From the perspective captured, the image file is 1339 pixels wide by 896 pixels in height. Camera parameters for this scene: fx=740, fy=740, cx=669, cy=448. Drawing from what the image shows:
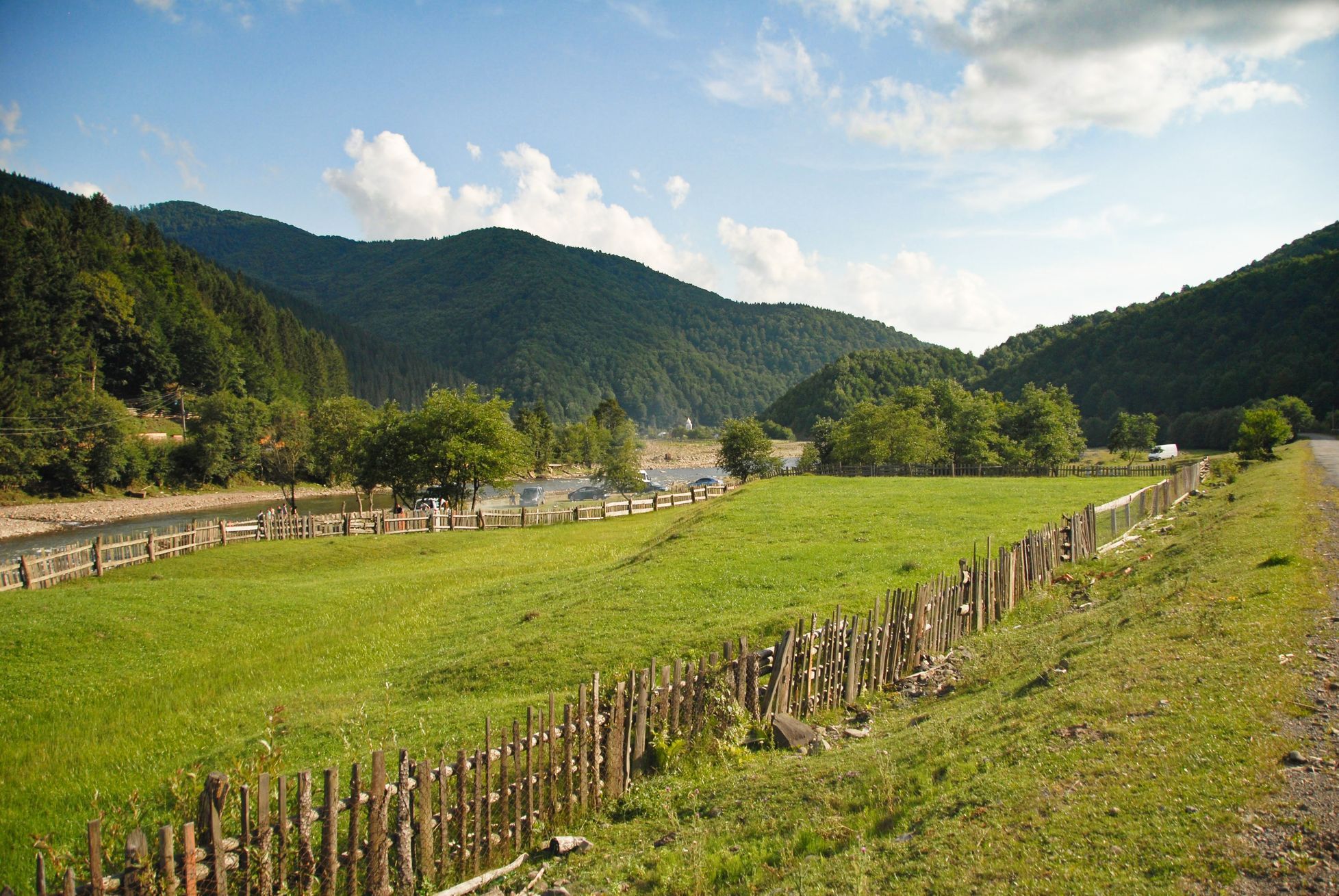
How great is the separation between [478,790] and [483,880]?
723 millimetres

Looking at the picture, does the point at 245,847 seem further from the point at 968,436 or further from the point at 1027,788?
the point at 968,436

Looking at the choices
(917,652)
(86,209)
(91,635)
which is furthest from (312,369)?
(917,652)

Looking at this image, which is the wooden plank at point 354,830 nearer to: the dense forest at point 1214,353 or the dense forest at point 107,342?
the dense forest at point 107,342

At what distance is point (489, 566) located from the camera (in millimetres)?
27859

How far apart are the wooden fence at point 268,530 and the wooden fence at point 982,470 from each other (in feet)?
98.7

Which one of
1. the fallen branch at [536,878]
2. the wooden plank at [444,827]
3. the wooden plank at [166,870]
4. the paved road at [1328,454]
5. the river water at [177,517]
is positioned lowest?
the river water at [177,517]

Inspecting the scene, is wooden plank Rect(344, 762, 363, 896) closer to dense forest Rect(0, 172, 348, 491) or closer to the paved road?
the paved road

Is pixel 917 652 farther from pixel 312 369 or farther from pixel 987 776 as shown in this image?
pixel 312 369

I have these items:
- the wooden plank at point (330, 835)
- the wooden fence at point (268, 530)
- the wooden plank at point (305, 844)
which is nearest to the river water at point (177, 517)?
the wooden fence at point (268, 530)

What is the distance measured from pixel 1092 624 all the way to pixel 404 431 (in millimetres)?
44409

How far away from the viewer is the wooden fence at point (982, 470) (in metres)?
63.6

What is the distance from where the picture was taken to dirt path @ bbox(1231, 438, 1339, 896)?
4.49 meters

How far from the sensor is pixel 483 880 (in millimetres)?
6293

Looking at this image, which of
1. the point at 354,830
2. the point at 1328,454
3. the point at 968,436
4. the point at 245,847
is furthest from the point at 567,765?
the point at 968,436
